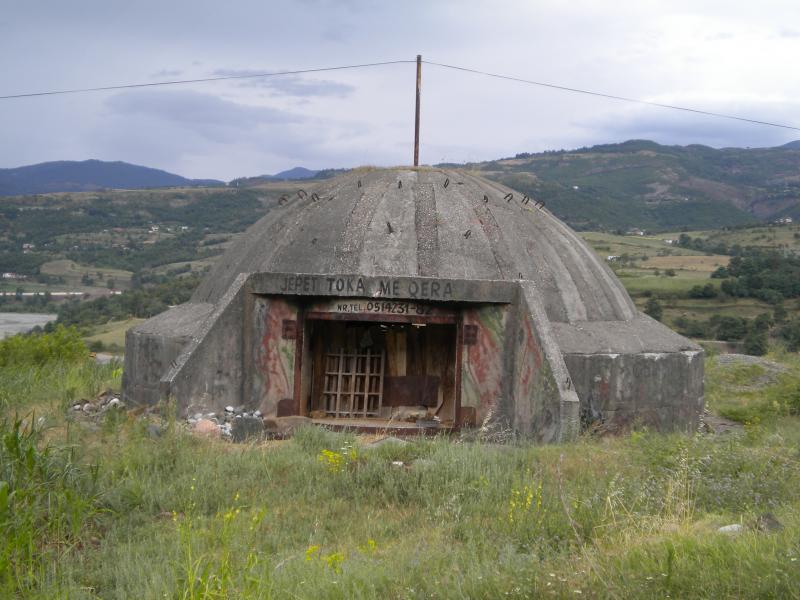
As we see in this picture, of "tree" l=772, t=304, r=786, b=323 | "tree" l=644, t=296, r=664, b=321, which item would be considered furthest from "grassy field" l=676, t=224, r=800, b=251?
"tree" l=644, t=296, r=664, b=321

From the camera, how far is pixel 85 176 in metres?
172

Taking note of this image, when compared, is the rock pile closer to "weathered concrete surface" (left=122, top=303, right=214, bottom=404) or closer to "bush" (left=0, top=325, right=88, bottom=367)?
"weathered concrete surface" (left=122, top=303, right=214, bottom=404)

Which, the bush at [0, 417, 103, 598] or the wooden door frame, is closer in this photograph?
the bush at [0, 417, 103, 598]

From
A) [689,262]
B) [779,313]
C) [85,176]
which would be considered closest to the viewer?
[779,313]

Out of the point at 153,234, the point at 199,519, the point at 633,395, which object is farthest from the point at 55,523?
the point at 153,234

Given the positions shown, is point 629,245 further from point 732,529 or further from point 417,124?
point 732,529

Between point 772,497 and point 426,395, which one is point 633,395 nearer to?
point 426,395

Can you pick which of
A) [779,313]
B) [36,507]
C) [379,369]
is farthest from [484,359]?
[779,313]

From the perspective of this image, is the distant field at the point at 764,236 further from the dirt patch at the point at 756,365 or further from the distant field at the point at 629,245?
the dirt patch at the point at 756,365

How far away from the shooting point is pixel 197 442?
24.4 ft

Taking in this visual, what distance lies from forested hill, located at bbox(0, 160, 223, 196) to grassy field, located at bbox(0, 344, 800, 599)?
150534 millimetres

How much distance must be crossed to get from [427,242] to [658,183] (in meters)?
76.5

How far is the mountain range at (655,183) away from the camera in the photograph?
204ft

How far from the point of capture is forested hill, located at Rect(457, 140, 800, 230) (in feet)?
206
